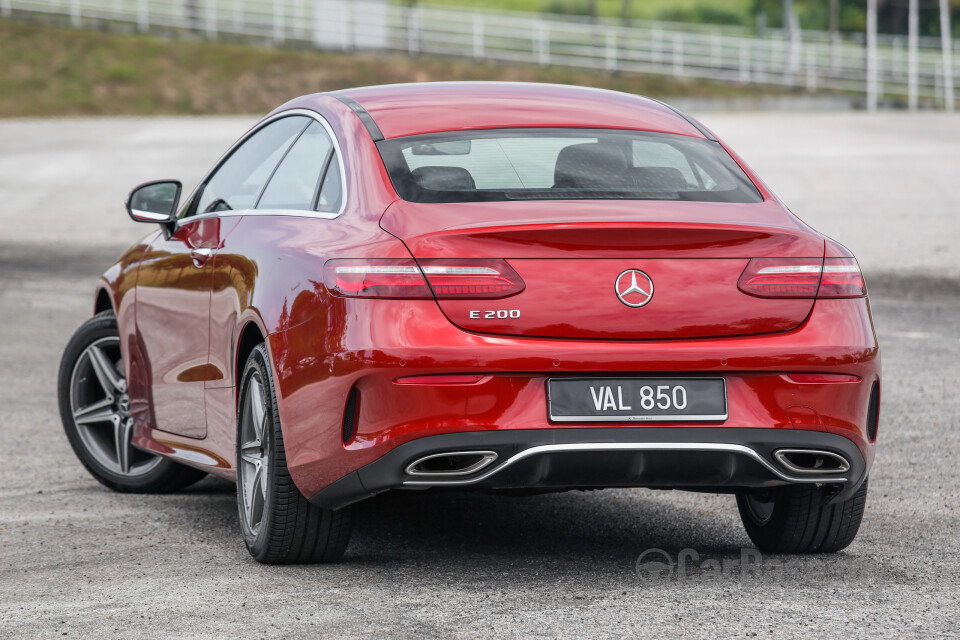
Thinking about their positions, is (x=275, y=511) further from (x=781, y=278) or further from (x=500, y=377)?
(x=781, y=278)

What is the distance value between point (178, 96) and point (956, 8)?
140ft

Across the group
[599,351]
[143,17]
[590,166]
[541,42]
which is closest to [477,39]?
[541,42]

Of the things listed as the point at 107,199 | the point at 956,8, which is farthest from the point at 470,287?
the point at 956,8

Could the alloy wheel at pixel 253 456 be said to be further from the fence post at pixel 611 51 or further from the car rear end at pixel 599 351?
the fence post at pixel 611 51

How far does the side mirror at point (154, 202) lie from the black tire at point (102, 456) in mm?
643

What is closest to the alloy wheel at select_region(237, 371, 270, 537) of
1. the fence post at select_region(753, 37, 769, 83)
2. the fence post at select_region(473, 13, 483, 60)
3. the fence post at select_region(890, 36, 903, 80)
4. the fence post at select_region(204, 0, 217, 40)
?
the fence post at select_region(473, 13, 483, 60)

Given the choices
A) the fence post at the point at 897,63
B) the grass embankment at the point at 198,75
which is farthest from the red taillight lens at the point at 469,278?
the fence post at the point at 897,63

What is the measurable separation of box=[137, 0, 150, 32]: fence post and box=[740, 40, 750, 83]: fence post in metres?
17.6

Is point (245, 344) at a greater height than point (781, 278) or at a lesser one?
lesser

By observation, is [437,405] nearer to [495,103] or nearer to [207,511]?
[495,103]

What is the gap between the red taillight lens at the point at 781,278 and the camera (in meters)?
4.63

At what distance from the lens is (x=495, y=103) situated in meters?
5.48

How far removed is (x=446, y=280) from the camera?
4.49 m

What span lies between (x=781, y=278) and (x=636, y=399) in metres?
0.59
